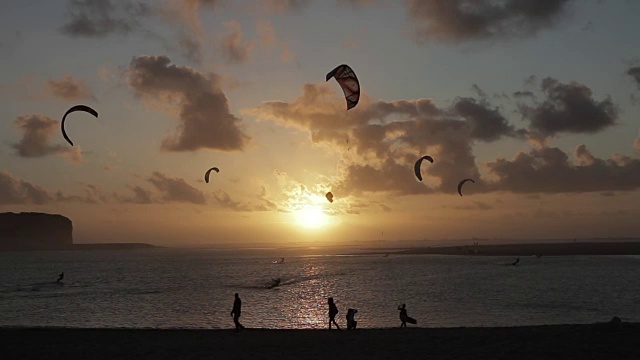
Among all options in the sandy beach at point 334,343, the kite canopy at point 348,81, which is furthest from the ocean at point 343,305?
the kite canopy at point 348,81

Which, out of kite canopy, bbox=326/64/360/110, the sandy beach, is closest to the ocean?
the sandy beach

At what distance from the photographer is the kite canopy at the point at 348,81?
22.8 metres

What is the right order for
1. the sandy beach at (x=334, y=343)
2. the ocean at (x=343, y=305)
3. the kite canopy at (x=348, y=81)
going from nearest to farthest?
the sandy beach at (x=334, y=343)
the kite canopy at (x=348, y=81)
the ocean at (x=343, y=305)

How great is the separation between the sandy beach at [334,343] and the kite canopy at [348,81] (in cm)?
910

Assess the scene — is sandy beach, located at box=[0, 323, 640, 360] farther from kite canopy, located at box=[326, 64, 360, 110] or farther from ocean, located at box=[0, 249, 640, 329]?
kite canopy, located at box=[326, 64, 360, 110]

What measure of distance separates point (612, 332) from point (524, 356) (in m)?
4.71

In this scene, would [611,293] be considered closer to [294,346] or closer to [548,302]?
[548,302]

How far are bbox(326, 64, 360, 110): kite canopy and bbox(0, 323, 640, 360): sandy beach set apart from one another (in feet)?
29.8

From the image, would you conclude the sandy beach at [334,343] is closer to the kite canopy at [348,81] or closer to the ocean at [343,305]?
the ocean at [343,305]

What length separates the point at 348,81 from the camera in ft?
76.2

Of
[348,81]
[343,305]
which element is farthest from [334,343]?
[343,305]

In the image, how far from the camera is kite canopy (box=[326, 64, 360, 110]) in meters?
22.8

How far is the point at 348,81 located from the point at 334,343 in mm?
10851

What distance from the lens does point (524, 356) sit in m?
14.3
